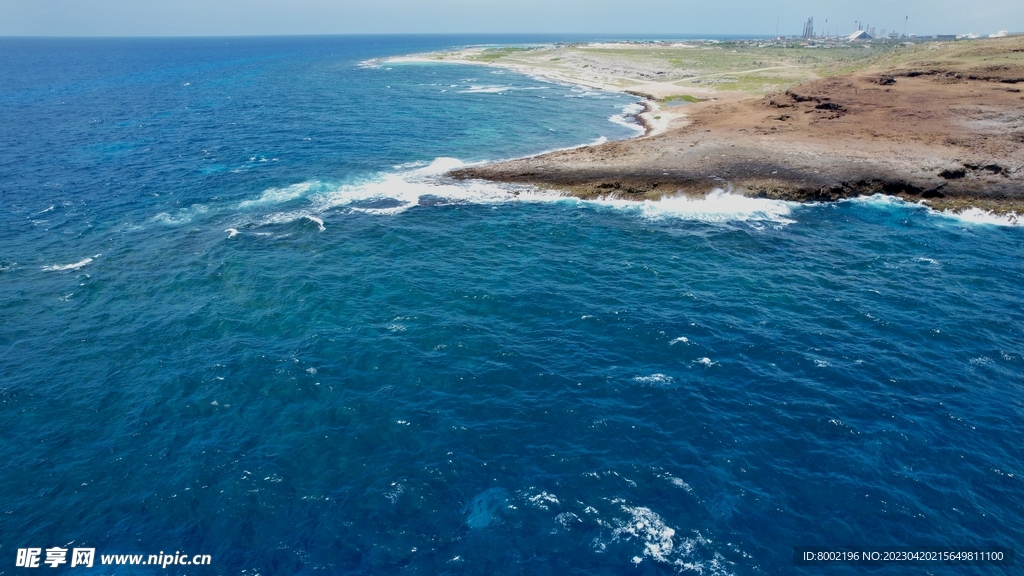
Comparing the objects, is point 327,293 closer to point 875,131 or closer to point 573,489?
point 573,489

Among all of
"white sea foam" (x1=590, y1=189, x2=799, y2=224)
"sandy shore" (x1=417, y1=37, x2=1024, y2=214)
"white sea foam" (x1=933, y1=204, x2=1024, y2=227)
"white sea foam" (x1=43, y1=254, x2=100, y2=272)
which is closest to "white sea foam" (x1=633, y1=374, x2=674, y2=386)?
"white sea foam" (x1=590, y1=189, x2=799, y2=224)

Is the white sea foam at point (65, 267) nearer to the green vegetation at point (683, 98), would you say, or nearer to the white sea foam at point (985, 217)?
the white sea foam at point (985, 217)

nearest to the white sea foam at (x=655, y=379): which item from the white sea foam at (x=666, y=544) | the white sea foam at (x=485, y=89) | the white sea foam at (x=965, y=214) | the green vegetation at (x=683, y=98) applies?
the white sea foam at (x=666, y=544)

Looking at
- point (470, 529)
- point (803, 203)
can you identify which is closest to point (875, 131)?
point (803, 203)

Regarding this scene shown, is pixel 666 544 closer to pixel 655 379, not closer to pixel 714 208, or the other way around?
pixel 655 379

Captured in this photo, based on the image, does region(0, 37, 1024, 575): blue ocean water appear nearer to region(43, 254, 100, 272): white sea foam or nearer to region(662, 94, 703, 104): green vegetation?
region(43, 254, 100, 272): white sea foam

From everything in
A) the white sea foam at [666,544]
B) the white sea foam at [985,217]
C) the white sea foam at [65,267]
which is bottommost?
the white sea foam at [666,544]
